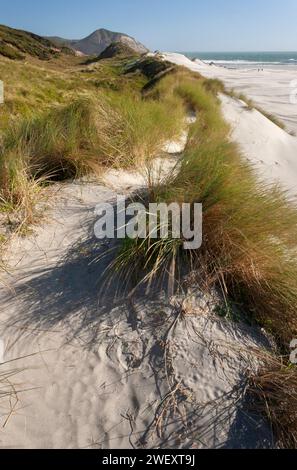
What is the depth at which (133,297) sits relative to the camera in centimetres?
198

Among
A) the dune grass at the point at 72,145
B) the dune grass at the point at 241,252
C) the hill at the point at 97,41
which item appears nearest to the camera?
the dune grass at the point at 241,252

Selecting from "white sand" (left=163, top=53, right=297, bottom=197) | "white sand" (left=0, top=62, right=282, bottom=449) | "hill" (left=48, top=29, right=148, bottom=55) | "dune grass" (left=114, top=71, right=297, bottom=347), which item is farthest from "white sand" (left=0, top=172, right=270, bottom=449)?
"hill" (left=48, top=29, right=148, bottom=55)

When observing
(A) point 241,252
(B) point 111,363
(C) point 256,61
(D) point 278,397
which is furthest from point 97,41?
(D) point 278,397

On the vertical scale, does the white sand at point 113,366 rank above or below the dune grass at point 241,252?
below

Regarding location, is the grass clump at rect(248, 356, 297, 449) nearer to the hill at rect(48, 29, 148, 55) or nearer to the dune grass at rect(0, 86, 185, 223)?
the dune grass at rect(0, 86, 185, 223)

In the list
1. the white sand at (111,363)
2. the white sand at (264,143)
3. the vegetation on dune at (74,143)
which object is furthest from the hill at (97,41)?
the white sand at (111,363)

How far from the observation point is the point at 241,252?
2.00 meters

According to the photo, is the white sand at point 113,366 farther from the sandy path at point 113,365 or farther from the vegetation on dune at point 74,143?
the vegetation on dune at point 74,143

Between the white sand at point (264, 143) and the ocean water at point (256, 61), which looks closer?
the white sand at point (264, 143)

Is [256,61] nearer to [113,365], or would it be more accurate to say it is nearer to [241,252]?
[241,252]

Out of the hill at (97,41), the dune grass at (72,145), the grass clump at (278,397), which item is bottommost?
the grass clump at (278,397)

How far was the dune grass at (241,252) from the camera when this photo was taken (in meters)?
1.91

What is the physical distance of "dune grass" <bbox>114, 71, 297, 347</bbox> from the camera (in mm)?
1905
